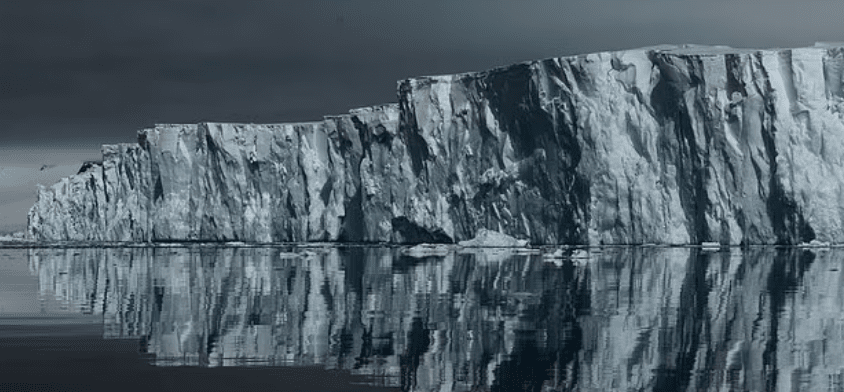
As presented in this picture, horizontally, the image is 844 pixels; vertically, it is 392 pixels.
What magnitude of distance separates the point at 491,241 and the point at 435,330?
95.6 ft

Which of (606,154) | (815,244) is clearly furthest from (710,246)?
(606,154)

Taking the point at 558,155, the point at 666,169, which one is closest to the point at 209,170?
the point at 558,155

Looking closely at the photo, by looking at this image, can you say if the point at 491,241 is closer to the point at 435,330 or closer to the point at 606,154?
the point at 606,154

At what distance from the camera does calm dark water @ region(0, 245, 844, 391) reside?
10.8 m

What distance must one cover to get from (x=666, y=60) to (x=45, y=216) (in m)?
53.6

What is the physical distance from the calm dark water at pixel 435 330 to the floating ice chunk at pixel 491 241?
574 inches

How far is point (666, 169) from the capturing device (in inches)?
1679

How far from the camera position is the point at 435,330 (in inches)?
586

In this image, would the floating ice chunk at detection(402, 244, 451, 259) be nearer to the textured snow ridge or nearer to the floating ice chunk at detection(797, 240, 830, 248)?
the textured snow ridge

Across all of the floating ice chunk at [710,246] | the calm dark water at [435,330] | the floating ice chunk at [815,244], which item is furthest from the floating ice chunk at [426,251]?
the floating ice chunk at [815,244]

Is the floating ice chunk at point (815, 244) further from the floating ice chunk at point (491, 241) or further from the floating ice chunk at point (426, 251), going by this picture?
the floating ice chunk at point (426, 251)

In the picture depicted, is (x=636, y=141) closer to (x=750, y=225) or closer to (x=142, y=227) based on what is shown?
(x=750, y=225)

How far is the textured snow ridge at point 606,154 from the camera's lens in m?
40.5

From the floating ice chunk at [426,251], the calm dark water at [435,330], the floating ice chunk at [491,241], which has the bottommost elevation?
the calm dark water at [435,330]
